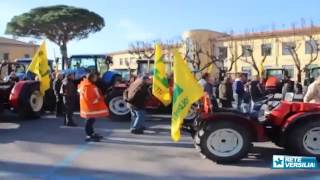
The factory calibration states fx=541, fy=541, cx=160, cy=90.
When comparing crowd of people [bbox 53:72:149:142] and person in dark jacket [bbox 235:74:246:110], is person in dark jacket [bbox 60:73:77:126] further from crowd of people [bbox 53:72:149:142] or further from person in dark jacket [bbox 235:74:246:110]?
person in dark jacket [bbox 235:74:246:110]

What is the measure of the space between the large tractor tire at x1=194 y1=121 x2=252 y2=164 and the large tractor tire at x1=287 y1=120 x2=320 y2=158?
2.40 feet

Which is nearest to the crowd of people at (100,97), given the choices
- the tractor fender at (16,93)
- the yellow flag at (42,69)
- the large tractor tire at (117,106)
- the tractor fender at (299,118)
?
the yellow flag at (42,69)

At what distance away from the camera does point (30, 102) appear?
50.3 ft

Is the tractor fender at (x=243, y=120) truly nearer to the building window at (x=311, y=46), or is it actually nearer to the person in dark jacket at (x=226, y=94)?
the person in dark jacket at (x=226, y=94)

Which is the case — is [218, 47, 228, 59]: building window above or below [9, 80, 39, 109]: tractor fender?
above

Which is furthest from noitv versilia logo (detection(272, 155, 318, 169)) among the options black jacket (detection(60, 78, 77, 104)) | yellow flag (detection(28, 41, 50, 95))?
yellow flag (detection(28, 41, 50, 95))

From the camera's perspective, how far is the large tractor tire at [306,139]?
29.5 ft

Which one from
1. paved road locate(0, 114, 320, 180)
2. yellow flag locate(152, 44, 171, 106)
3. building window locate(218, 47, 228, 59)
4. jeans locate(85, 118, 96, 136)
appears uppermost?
building window locate(218, 47, 228, 59)

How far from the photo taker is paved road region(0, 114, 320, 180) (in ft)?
27.0

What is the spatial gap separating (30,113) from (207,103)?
7.45 metres

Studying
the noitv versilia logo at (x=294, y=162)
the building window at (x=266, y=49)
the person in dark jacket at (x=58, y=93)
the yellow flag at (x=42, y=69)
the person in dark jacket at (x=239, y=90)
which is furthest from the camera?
the building window at (x=266, y=49)

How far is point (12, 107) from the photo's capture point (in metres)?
15.1

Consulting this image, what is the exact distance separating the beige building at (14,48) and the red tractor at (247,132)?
60.5 metres

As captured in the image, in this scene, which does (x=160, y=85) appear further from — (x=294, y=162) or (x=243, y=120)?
(x=294, y=162)
